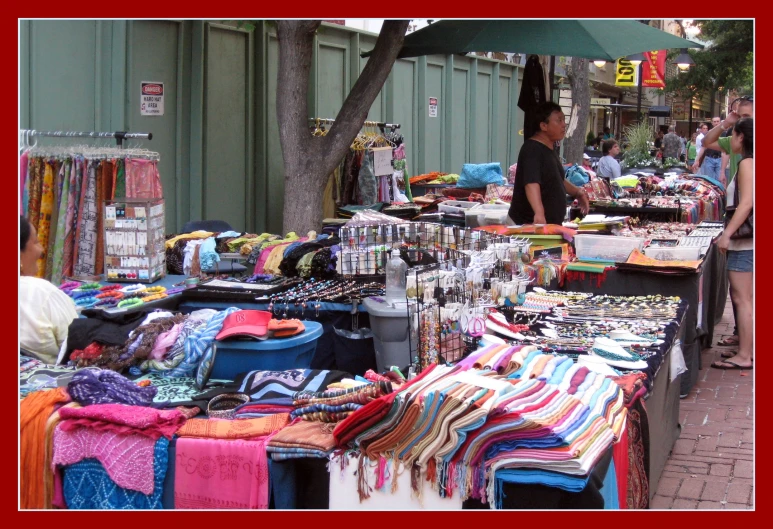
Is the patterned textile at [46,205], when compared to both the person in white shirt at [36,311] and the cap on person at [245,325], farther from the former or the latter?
the cap on person at [245,325]

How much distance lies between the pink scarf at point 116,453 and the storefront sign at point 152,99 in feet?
22.6

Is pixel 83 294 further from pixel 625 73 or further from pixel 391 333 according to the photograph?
pixel 625 73

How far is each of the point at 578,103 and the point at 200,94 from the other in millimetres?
10715

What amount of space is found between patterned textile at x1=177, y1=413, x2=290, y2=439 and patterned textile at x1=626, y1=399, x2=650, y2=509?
1479 mm

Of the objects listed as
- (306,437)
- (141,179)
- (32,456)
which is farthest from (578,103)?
(32,456)

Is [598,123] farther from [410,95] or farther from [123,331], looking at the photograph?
[123,331]

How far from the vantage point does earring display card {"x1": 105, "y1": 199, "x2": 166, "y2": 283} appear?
20.7 ft

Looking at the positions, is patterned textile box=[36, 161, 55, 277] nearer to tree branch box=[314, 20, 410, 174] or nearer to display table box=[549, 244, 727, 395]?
tree branch box=[314, 20, 410, 174]

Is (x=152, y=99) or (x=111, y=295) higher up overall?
(x=152, y=99)

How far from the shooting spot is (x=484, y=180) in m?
12.7

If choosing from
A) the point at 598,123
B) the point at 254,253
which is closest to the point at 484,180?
the point at 254,253

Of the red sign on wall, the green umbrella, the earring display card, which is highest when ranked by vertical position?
the red sign on wall

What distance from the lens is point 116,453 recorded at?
3.46m

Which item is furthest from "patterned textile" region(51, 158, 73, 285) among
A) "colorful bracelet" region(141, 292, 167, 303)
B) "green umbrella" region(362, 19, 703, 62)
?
"green umbrella" region(362, 19, 703, 62)
